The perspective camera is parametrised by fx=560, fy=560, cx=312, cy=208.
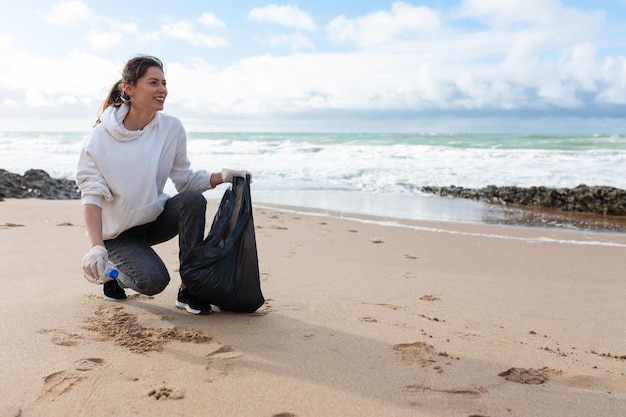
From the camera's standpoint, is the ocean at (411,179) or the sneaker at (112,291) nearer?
the sneaker at (112,291)

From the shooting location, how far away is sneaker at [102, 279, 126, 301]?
331 cm

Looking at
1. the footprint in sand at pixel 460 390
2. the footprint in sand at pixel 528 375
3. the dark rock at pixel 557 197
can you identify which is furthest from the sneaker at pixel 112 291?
the dark rock at pixel 557 197

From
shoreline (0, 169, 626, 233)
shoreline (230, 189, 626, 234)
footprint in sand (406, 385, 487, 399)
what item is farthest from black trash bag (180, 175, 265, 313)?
shoreline (0, 169, 626, 233)

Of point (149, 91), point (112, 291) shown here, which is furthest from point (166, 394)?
point (149, 91)

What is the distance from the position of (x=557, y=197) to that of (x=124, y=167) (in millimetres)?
8911

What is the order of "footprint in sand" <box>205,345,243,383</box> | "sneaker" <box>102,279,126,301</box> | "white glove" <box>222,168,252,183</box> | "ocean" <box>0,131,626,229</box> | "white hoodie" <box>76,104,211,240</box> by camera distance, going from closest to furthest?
"footprint in sand" <box>205,345,243,383</box> < "white hoodie" <box>76,104,211,240</box> < "white glove" <box>222,168,252,183</box> < "sneaker" <box>102,279,126,301</box> < "ocean" <box>0,131,626,229</box>

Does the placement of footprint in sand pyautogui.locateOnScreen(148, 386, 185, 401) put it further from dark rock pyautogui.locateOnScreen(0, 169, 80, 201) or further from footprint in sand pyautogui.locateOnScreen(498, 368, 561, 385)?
dark rock pyautogui.locateOnScreen(0, 169, 80, 201)

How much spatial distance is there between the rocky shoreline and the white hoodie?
6.03 metres

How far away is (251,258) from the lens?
2.99 metres

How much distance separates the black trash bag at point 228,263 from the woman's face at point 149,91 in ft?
2.10

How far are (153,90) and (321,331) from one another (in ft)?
5.08

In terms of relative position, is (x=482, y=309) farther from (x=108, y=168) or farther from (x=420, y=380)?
(x=108, y=168)

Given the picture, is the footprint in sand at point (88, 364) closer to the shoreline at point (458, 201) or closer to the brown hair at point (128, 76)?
the brown hair at point (128, 76)

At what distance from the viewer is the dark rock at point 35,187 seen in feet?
28.7
